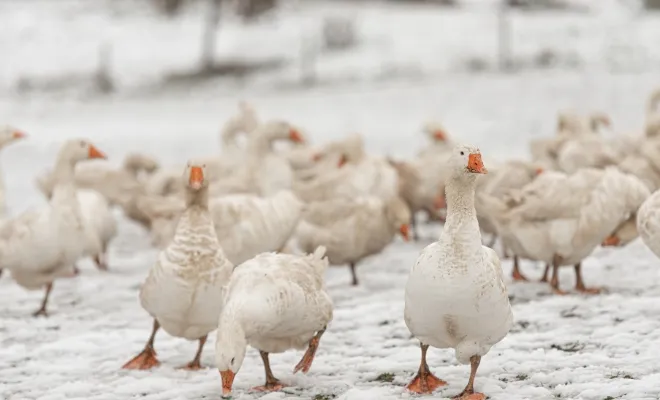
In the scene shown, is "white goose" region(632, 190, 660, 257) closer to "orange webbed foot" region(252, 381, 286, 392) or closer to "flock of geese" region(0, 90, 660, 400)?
"flock of geese" region(0, 90, 660, 400)

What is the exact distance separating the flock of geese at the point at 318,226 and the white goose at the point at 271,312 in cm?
1

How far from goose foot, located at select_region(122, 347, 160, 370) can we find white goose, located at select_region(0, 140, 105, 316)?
6.49 feet

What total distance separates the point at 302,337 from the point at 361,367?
0.71 meters

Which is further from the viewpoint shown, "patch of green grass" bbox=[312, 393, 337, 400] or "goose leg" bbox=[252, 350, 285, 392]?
"goose leg" bbox=[252, 350, 285, 392]

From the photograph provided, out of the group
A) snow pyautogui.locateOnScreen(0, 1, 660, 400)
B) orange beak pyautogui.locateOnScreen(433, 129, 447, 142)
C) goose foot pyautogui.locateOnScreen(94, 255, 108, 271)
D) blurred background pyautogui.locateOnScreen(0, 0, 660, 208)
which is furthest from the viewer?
blurred background pyautogui.locateOnScreen(0, 0, 660, 208)

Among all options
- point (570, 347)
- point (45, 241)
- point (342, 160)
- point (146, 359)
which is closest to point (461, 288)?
point (570, 347)

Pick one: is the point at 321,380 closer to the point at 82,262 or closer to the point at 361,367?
the point at 361,367

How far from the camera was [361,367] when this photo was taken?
707 centimetres

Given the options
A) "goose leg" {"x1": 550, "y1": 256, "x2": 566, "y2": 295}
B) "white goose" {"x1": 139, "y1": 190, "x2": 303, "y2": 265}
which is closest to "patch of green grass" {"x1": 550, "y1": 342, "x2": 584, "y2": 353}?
"goose leg" {"x1": 550, "y1": 256, "x2": 566, "y2": 295}

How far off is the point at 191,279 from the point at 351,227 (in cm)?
309

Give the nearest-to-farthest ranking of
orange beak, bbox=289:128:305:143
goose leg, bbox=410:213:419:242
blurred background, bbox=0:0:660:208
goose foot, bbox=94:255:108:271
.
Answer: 1. goose foot, bbox=94:255:108:271
2. orange beak, bbox=289:128:305:143
3. goose leg, bbox=410:213:419:242
4. blurred background, bbox=0:0:660:208

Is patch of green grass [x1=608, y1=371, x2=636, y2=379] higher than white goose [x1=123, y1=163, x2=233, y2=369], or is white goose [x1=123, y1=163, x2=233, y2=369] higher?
white goose [x1=123, y1=163, x2=233, y2=369]

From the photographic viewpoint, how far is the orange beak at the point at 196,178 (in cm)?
713

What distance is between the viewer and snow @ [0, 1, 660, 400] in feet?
22.5
